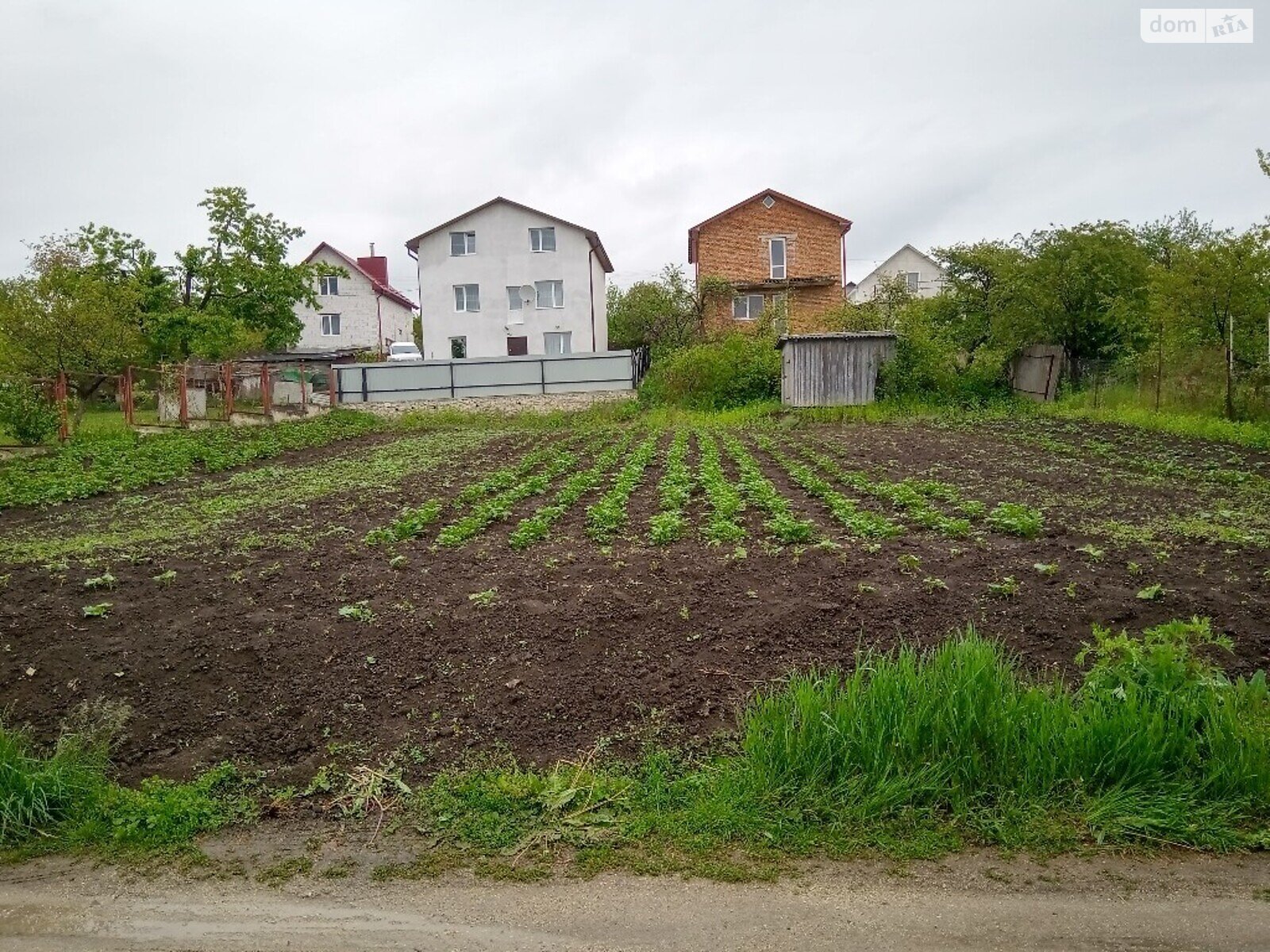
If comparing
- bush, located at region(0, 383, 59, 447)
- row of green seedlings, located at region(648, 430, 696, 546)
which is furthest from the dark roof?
bush, located at region(0, 383, 59, 447)

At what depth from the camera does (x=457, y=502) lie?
1173 centimetres

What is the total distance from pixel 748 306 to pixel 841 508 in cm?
3212

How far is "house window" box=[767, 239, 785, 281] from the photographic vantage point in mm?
41406

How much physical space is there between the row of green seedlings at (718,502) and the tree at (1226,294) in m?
11.1

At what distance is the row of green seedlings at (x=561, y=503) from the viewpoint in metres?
9.02

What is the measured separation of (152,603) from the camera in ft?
22.6

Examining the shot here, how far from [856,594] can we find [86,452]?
17.2 meters

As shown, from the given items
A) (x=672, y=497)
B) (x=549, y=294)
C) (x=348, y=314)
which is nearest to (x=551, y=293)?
(x=549, y=294)

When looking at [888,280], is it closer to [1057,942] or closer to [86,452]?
[86,452]

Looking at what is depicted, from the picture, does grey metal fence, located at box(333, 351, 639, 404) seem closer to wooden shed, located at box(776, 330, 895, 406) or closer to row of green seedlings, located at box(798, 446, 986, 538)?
wooden shed, located at box(776, 330, 895, 406)

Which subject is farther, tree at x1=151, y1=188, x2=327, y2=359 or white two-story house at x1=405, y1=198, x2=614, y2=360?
white two-story house at x1=405, y1=198, x2=614, y2=360

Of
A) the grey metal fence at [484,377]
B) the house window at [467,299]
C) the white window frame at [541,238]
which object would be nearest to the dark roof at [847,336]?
the grey metal fence at [484,377]

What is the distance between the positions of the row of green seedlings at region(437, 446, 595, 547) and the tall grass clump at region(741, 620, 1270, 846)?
5.30 m

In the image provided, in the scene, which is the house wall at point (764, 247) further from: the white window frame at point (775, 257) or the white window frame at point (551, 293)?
the white window frame at point (551, 293)
